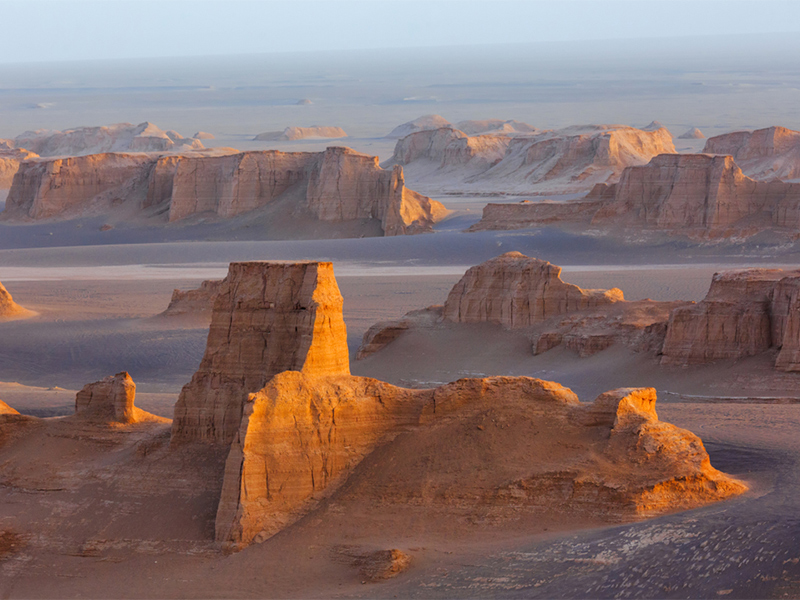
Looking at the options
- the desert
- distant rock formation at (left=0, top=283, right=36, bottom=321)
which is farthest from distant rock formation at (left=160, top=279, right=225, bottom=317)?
distant rock formation at (left=0, top=283, right=36, bottom=321)

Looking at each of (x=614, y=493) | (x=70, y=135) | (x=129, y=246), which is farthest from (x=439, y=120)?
(x=614, y=493)

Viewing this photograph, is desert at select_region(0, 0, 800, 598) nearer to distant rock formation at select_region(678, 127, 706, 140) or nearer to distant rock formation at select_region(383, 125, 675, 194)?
distant rock formation at select_region(383, 125, 675, 194)

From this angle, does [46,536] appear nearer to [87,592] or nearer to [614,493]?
[87,592]

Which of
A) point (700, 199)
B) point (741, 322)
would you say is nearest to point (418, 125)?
point (700, 199)

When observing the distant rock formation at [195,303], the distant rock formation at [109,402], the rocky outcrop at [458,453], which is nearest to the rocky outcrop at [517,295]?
the distant rock formation at [195,303]

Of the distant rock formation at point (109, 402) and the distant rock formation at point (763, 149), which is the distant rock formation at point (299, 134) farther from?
the distant rock formation at point (109, 402)

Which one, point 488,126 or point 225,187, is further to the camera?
point 488,126

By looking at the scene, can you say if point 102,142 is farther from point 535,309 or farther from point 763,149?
point 535,309
